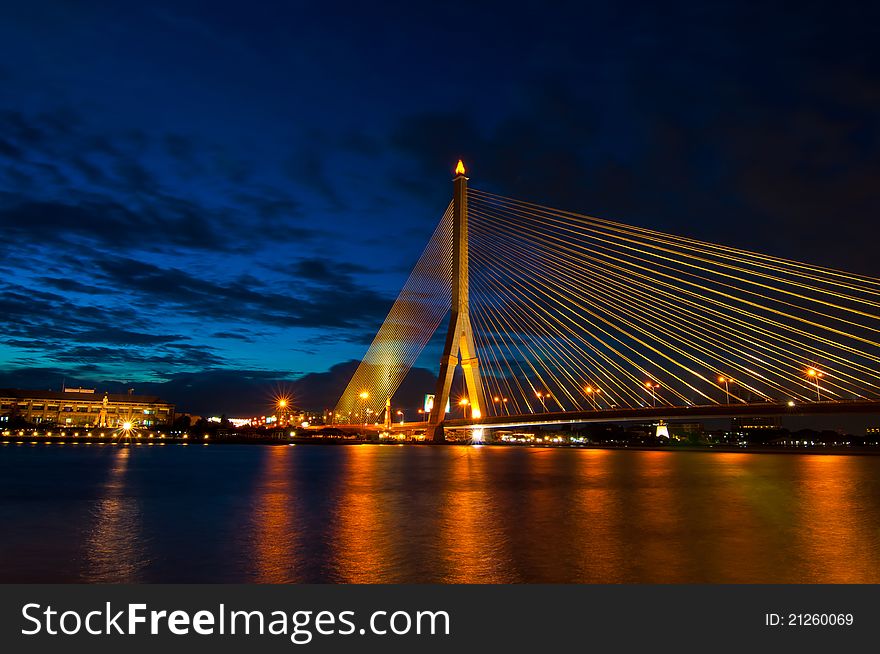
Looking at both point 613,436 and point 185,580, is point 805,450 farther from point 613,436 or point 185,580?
point 613,436

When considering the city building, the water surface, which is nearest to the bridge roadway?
the water surface

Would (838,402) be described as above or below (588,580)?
above

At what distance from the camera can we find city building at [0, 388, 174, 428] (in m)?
108

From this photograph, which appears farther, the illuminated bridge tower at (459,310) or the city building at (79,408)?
the city building at (79,408)

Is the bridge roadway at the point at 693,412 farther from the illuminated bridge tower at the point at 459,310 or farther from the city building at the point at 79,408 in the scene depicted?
the city building at the point at 79,408

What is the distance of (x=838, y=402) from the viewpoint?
33.8 m

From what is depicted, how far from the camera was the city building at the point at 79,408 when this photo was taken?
10831 cm

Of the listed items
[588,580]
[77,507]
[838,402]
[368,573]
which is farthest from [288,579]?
[838,402]

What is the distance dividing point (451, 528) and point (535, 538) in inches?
76.2

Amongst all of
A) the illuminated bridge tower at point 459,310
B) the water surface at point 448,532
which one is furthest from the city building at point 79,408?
the water surface at point 448,532

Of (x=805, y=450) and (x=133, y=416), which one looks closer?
(x=805, y=450)

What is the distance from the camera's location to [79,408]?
113 metres

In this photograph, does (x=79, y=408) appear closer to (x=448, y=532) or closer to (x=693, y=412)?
(x=693, y=412)

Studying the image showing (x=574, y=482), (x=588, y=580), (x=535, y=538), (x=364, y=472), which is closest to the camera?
(x=588, y=580)
